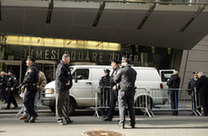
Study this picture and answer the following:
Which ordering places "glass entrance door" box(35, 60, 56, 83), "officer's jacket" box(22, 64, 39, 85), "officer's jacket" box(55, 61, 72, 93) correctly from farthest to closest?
"glass entrance door" box(35, 60, 56, 83), "officer's jacket" box(22, 64, 39, 85), "officer's jacket" box(55, 61, 72, 93)

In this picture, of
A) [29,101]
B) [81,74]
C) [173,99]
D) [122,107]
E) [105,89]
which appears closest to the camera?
[122,107]

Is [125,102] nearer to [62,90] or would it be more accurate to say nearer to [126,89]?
[126,89]

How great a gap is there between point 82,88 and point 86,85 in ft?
0.72

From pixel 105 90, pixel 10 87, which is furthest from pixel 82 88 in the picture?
pixel 10 87

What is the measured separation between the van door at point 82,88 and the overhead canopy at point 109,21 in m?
6.74

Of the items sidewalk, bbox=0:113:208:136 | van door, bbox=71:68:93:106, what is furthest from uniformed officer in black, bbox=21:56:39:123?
van door, bbox=71:68:93:106

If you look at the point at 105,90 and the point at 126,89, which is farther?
the point at 105,90

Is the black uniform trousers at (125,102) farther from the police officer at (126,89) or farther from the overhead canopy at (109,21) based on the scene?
the overhead canopy at (109,21)

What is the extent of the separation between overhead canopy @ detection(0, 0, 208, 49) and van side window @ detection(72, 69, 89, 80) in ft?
21.5

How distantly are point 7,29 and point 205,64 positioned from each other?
53.9 feet

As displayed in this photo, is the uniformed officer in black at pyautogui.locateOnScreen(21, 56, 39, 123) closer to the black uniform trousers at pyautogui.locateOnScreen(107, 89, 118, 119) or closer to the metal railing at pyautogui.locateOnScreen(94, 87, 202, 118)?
the black uniform trousers at pyautogui.locateOnScreen(107, 89, 118, 119)

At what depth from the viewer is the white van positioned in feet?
32.1

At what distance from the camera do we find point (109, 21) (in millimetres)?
17203

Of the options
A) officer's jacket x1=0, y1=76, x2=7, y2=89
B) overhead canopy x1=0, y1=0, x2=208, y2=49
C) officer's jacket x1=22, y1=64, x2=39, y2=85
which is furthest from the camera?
overhead canopy x1=0, y1=0, x2=208, y2=49
